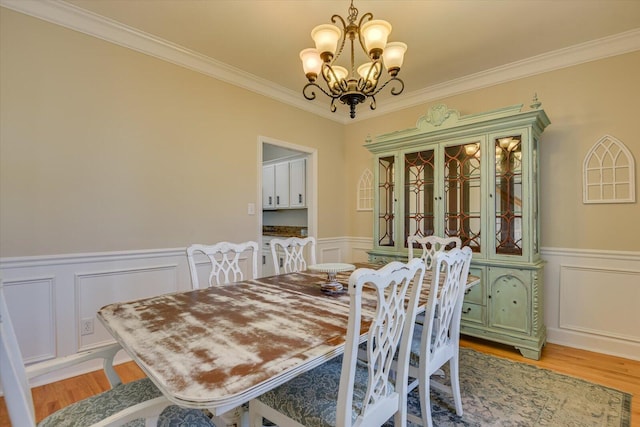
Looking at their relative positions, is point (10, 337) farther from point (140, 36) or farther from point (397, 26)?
point (397, 26)

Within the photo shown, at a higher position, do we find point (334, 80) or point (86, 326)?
point (334, 80)

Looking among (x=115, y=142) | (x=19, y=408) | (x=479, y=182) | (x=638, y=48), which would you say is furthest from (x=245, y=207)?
(x=638, y=48)

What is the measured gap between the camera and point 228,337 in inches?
45.3

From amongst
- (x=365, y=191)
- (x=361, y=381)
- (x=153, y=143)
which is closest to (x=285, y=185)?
(x=365, y=191)

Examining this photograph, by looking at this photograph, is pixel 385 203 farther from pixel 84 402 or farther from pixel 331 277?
pixel 84 402

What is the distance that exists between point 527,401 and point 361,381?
1.36 m

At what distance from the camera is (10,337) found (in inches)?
40.1

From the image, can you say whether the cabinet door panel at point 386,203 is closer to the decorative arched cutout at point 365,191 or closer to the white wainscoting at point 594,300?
the decorative arched cutout at point 365,191

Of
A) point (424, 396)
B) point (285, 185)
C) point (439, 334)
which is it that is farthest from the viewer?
point (285, 185)

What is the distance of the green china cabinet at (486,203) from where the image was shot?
2.62 m

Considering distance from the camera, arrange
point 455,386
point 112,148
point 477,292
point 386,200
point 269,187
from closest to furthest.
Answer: point 455,386 → point 112,148 → point 477,292 → point 386,200 → point 269,187

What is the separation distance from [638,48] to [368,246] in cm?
313

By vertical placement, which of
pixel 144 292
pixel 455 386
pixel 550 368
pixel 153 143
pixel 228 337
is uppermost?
pixel 153 143

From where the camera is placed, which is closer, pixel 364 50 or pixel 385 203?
pixel 364 50
